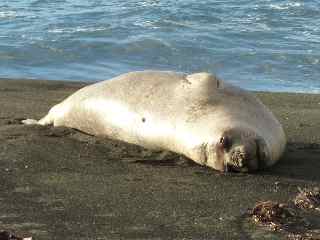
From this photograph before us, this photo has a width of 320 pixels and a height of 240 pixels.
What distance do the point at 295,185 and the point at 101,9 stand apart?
10.6m

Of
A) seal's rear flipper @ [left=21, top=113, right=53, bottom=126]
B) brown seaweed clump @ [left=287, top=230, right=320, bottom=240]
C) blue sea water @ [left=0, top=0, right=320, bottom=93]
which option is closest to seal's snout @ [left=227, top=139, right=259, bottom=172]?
brown seaweed clump @ [left=287, top=230, right=320, bottom=240]

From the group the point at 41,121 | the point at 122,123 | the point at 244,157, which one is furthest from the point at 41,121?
the point at 244,157

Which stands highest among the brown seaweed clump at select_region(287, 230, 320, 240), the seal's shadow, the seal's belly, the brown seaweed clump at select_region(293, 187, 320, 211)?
the brown seaweed clump at select_region(287, 230, 320, 240)

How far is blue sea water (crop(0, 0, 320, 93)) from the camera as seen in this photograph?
33.6ft

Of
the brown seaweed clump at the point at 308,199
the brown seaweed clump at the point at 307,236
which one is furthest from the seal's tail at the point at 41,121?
the brown seaweed clump at the point at 307,236

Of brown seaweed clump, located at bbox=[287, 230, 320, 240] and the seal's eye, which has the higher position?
brown seaweed clump, located at bbox=[287, 230, 320, 240]

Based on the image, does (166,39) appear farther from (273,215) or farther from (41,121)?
(273,215)

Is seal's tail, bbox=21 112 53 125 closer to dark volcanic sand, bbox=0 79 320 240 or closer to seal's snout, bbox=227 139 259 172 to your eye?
dark volcanic sand, bbox=0 79 320 240

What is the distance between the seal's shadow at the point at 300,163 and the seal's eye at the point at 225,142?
34 cm

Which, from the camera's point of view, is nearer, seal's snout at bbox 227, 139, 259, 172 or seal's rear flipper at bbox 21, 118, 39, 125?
seal's snout at bbox 227, 139, 259, 172

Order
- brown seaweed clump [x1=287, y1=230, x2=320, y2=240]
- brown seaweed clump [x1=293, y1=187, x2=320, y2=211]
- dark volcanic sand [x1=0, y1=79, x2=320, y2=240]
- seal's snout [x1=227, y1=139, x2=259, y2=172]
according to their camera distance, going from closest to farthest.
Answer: brown seaweed clump [x1=287, y1=230, x2=320, y2=240]
dark volcanic sand [x1=0, y1=79, x2=320, y2=240]
brown seaweed clump [x1=293, y1=187, x2=320, y2=211]
seal's snout [x1=227, y1=139, x2=259, y2=172]

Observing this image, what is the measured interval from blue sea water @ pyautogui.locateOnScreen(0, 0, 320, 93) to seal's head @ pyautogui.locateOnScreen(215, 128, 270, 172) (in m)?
4.62

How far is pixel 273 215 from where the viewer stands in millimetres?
3768

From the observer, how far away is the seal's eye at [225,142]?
4719mm
